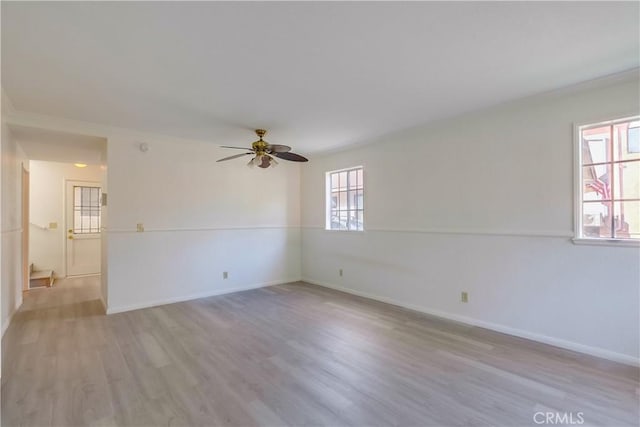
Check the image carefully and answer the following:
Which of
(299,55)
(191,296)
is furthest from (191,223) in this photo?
(299,55)

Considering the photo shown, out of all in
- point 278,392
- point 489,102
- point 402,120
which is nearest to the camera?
point 278,392

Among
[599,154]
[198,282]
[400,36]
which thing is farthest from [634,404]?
[198,282]

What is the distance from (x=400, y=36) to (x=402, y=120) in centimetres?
185

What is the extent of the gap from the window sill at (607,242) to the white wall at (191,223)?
4.42m

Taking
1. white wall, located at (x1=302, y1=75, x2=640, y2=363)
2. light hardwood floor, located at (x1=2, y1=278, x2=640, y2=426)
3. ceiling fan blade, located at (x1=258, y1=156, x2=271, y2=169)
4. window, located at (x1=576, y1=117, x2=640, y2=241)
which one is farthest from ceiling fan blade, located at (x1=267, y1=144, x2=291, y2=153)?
window, located at (x1=576, y1=117, x2=640, y2=241)

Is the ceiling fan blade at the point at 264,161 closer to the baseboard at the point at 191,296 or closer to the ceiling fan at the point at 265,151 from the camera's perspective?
the ceiling fan at the point at 265,151

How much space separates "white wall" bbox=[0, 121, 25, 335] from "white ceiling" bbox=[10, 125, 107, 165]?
138 mm

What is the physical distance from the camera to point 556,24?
1.92 m

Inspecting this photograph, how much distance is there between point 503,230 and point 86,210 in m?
8.28

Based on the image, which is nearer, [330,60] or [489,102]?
[330,60]

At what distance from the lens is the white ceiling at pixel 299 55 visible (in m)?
1.81

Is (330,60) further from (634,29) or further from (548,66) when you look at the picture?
(634,29)

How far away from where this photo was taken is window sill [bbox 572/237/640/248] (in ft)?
8.30

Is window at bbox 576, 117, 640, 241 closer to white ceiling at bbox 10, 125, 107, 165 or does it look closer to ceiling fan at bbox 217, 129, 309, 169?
ceiling fan at bbox 217, 129, 309, 169
